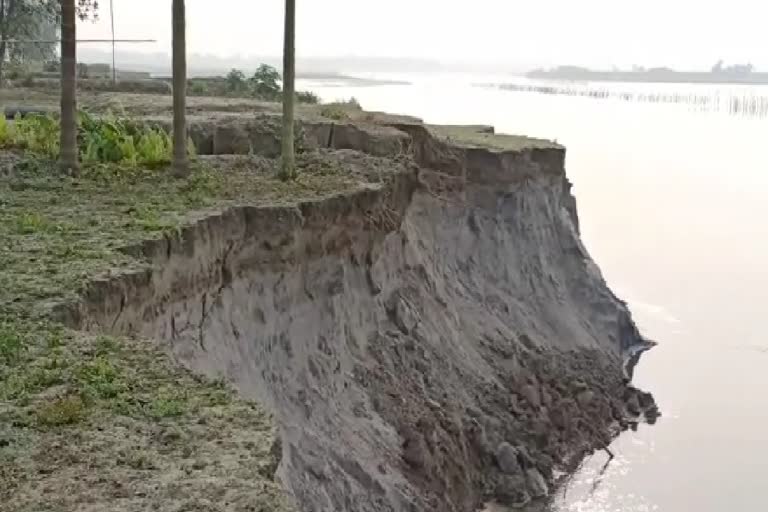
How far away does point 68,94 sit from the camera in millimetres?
16656

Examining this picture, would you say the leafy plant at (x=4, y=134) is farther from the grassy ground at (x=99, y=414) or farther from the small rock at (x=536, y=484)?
the small rock at (x=536, y=484)

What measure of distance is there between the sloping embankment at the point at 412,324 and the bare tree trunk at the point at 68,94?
4.05 m

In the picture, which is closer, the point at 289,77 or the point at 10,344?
the point at 10,344

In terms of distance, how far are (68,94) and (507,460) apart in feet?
34.1

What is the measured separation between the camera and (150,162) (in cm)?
1812

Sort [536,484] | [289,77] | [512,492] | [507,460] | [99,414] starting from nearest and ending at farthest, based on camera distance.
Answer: [99,414]
[289,77]
[512,492]
[507,460]
[536,484]

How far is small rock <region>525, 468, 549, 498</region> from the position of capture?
18.4 m

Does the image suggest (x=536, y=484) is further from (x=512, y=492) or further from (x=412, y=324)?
(x=412, y=324)

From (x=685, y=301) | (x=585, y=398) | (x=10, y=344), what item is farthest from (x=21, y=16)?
(x=10, y=344)

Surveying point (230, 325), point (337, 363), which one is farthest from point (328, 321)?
point (230, 325)

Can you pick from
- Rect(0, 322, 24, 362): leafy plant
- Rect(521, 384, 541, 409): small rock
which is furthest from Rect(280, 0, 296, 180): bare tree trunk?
Rect(0, 322, 24, 362): leafy plant

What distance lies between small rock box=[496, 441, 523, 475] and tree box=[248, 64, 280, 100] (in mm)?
18992

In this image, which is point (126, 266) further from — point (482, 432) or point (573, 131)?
point (573, 131)

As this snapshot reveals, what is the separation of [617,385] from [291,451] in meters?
13.1
